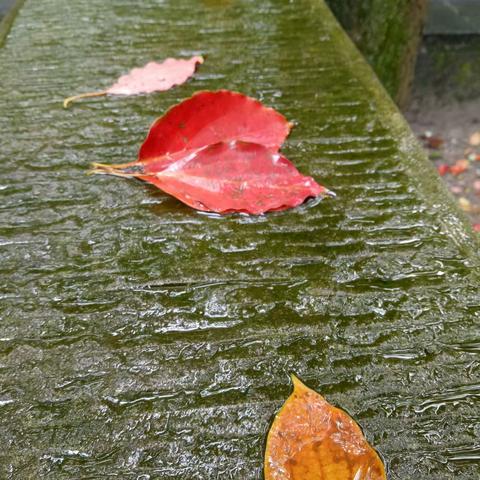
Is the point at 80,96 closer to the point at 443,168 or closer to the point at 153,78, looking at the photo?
the point at 153,78

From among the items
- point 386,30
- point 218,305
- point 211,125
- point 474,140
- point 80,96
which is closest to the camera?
point 218,305

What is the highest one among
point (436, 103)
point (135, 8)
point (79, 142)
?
point (135, 8)

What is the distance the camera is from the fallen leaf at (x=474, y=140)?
334 centimetres

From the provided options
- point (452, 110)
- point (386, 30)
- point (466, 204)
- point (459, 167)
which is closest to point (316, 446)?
point (386, 30)

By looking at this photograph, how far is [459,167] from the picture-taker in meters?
3.25

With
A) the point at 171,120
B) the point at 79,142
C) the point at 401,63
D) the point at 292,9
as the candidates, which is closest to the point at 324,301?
the point at 171,120

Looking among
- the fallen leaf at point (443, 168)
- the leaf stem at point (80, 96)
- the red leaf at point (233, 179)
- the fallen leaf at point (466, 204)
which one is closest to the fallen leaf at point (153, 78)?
the leaf stem at point (80, 96)

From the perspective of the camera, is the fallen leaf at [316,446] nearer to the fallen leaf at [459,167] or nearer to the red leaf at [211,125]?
the red leaf at [211,125]

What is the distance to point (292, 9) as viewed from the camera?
6.09 ft

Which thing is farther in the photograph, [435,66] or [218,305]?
[435,66]

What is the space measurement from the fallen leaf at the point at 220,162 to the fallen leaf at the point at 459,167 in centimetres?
238

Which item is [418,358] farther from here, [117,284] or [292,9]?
[292,9]

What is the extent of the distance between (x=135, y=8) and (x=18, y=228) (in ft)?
3.91

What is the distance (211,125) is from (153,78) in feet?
1.29
